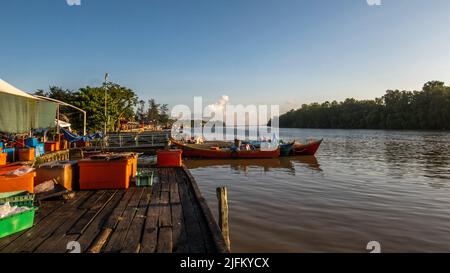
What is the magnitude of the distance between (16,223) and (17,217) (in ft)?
0.40

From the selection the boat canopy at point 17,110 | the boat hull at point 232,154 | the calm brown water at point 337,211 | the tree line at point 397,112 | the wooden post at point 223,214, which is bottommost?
the calm brown water at point 337,211

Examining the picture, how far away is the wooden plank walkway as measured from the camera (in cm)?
458

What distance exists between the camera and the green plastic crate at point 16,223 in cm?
474

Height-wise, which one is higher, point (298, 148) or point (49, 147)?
point (49, 147)

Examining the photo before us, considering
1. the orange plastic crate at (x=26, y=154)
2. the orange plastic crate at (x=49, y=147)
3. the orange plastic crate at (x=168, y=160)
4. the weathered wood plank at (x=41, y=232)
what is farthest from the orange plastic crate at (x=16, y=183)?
the orange plastic crate at (x=49, y=147)

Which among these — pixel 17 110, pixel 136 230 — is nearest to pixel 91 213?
pixel 136 230

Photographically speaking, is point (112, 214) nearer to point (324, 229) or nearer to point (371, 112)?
point (324, 229)

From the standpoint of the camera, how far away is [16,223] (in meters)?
5.00

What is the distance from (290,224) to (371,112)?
117 metres

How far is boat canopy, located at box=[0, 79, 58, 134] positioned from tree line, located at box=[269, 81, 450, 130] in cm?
10652

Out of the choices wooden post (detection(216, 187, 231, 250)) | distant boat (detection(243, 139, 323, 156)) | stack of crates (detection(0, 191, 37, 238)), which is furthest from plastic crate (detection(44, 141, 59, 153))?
distant boat (detection(243, 139, 323, 156))

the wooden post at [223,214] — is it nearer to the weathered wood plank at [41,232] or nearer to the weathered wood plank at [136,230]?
the weathered wood plank at [136,230]

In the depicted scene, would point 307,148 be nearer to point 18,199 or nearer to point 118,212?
point 118,212

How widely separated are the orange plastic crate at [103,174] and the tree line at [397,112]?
4132 inches
